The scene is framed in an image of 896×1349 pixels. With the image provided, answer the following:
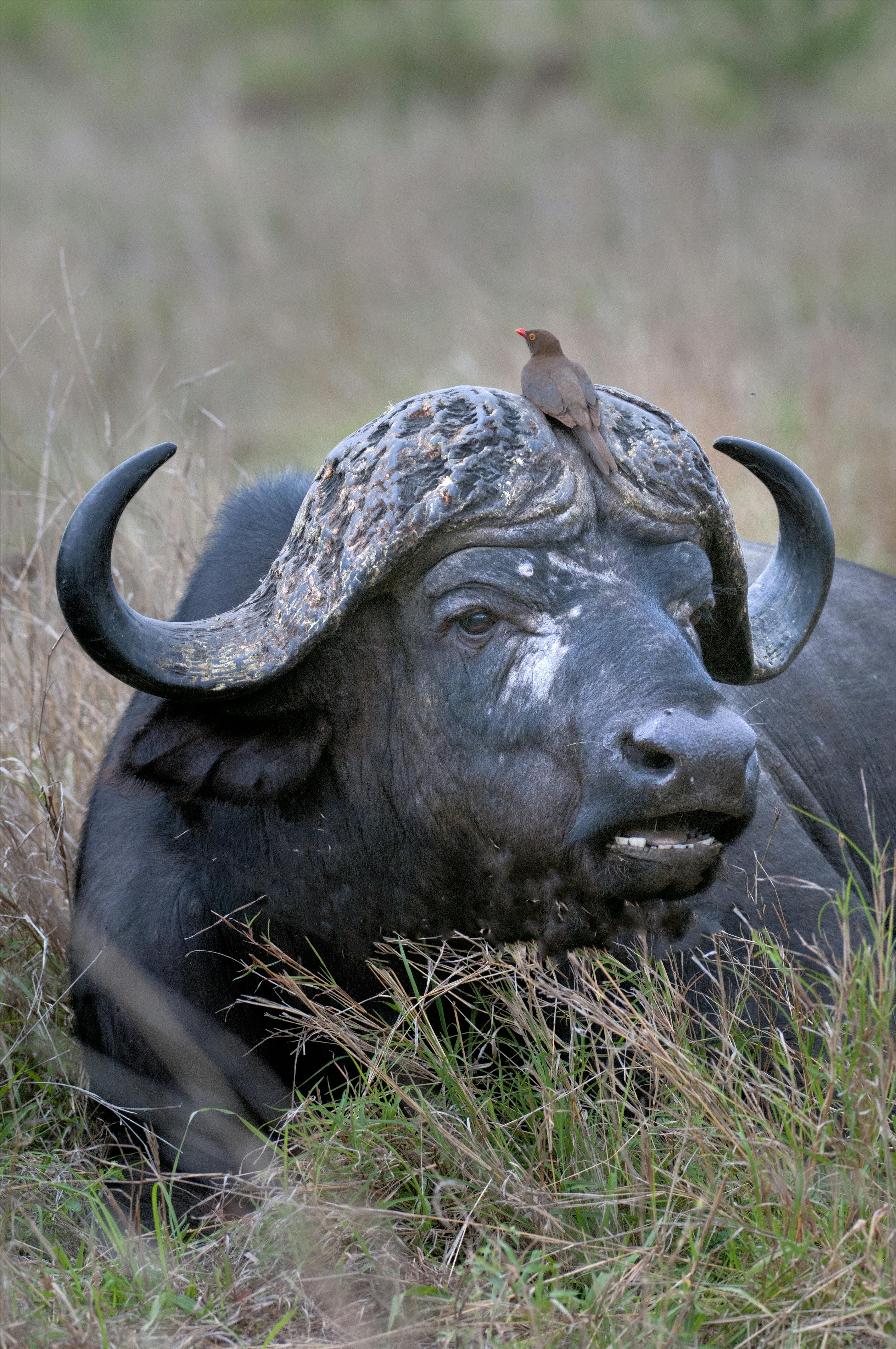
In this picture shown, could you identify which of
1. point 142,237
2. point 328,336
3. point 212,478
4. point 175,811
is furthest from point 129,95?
point 175,811

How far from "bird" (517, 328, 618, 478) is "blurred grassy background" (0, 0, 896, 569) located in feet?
6.88

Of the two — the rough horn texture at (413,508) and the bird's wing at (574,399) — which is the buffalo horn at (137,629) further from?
the bird's wing at (574,399)

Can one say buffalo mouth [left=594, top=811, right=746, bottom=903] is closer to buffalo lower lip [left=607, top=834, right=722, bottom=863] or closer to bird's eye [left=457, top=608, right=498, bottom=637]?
Answer: buffalo lower lip [left=607, top=834, right=722, bottom=863]

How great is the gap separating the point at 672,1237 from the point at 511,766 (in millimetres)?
932

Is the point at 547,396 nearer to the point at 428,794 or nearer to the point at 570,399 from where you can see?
the point at 570,399

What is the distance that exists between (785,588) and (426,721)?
3.62ft

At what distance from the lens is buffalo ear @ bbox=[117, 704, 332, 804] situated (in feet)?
9.39

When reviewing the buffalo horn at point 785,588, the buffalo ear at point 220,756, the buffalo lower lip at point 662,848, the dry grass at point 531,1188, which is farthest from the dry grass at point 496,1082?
the buffalo horn at point 785,588

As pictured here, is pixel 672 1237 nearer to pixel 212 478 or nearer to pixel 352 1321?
pixel 352 1321

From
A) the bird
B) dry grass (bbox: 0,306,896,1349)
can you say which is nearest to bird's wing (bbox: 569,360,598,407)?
the bird

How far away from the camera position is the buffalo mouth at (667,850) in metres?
2.44

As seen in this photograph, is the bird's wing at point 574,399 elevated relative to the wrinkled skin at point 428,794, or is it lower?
elevated

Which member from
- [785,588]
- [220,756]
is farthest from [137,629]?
[785,588]

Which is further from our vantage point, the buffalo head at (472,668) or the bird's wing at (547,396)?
the bird's wing at (547,396)
